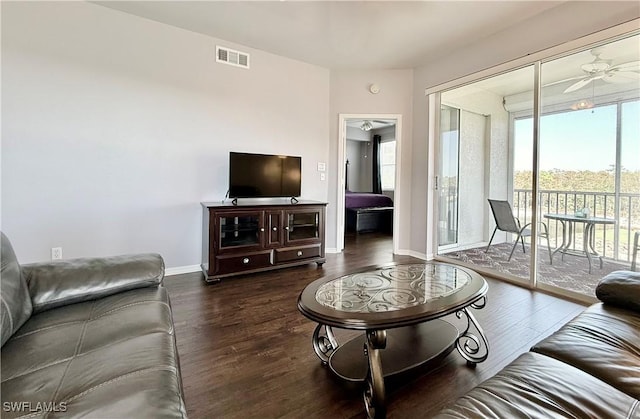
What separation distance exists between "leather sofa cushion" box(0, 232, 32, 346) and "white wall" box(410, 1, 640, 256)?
402cm

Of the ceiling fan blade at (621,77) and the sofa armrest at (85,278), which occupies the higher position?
the ceiling fan blade at (621,77)

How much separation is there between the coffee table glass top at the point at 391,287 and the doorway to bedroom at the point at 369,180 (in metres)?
3.44

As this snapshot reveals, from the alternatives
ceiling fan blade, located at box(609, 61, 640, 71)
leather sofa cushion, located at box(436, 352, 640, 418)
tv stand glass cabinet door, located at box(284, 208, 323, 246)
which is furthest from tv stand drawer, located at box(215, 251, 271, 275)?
ceiling fan blade, located at box(609, 61, 640, 71)

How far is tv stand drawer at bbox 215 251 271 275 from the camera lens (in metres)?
3.09

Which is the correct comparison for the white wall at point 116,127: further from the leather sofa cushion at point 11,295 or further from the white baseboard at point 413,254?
the white baseboard at point 413,254

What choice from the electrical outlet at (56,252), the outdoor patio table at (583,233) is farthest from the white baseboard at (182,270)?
the outdoor patio table at (583,233)

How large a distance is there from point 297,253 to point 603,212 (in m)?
3.37

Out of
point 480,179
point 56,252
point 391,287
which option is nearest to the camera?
point 391,287

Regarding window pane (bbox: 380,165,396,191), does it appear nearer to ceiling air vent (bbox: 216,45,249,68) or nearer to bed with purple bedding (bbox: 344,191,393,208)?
bed with purple bedding (bbox: 344,191,393,208)

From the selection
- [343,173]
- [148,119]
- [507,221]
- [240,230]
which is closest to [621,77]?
[507,221]

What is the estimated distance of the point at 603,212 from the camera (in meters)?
3.16

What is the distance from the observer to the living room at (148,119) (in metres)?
2.57

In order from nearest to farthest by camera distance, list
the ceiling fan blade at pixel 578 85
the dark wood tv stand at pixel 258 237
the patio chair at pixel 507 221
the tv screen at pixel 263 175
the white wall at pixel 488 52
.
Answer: the white wall at pixel 488 52
the dark wood tv stand at pixel 258 237
the ceiling fan blade at pixel 578 85
the tv screen at pixel 263 175
the patio chair at pixel 507 221

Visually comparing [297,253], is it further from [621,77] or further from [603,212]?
[621,77]
